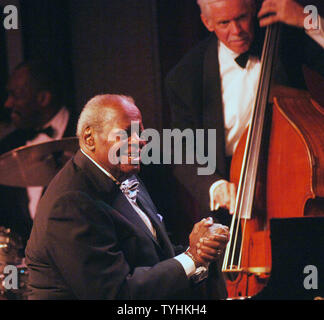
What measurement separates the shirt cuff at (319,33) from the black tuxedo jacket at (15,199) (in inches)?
60.3

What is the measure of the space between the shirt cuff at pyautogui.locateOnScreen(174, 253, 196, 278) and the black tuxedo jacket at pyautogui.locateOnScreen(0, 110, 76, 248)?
4.82 ft

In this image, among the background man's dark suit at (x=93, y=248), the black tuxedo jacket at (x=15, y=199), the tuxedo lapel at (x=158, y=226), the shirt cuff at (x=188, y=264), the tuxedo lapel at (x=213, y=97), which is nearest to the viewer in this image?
the background man's dark suit at (x=93, y=248)

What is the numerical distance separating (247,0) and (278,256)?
135cm

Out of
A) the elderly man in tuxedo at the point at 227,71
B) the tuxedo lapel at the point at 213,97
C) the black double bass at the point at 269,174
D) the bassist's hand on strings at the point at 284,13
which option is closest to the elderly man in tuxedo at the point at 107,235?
the black double bass at the point at 269,174

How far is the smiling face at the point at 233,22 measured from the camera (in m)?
2.60

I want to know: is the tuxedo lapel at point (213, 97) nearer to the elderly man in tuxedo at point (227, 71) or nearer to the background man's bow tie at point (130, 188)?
the elderly man in tuxedo at point (227, 71)

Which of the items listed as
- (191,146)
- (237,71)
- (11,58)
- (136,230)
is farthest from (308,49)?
(11,58)

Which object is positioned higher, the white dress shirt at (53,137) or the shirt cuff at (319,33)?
the shirt cuff at (319,33)

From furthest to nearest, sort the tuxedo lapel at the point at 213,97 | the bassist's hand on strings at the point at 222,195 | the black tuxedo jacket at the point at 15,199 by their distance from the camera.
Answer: the black tuxedo jacket at the point at 15,199, the tuxedo lapel at the point at 213,97, the bassist's hand on strings at the point at 222,195

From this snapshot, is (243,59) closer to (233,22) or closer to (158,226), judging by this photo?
(233,22)

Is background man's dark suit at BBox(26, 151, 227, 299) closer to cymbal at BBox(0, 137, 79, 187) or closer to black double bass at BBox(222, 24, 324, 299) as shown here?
black double bass at BBox(222, 24, 324, 299)

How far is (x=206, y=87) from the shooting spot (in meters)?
2.73

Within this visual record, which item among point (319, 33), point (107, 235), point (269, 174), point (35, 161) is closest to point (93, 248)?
point (107, 235)
